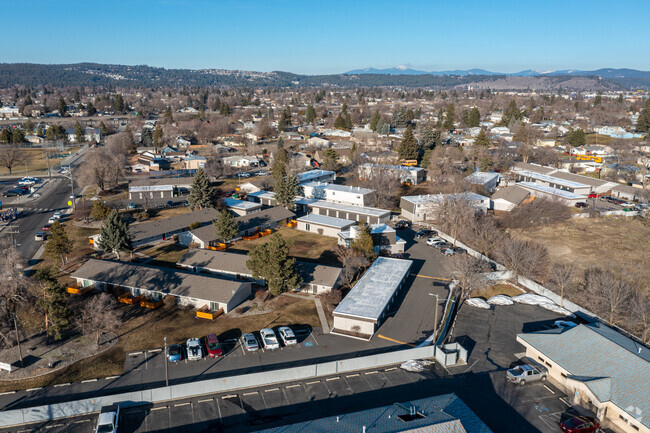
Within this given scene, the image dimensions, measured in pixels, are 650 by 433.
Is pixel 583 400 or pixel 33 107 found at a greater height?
pixel 33 107

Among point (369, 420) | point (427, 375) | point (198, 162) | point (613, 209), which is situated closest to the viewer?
point (369, 420)

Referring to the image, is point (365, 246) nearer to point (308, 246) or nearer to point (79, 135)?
point (308, 246)

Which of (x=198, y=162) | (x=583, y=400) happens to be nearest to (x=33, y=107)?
(x=198, y=162)

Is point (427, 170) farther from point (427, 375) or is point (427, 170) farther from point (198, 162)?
point (427, 375)

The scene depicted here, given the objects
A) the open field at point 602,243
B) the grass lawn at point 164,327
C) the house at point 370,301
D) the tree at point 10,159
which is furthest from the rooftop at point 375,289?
the tree at point 10,159

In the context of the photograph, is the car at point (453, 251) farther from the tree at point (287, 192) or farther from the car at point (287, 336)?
the car at point (287, 336)

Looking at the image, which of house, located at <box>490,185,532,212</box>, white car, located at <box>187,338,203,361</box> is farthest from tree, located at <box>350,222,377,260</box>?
house, located at <box>490,185,532,212</box>
